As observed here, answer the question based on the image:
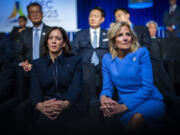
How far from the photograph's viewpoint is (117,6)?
8.36 m

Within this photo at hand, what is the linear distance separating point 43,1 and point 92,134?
6.94 metres

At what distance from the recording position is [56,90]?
1.62 metres

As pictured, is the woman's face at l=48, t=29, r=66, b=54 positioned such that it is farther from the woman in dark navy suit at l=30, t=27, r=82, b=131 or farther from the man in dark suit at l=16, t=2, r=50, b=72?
the man in dark suit at l=16, t=2, r=50, b=72

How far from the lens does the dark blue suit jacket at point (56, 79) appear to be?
1.58 metres

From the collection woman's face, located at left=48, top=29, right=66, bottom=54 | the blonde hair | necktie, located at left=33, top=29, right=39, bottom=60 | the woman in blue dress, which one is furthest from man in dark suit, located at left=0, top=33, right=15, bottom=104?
necktie, located at left=33, top=29, right=39, bottom=60

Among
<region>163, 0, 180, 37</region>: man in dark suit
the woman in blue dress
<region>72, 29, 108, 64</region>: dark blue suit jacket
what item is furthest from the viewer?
<region>163, 0, 180, 37</region>: man in dark suit

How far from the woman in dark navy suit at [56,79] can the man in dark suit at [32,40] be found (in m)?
0.93

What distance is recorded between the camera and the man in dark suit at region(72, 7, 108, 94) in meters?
2.76

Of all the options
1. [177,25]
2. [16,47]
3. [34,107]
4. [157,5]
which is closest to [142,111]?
[34,107]

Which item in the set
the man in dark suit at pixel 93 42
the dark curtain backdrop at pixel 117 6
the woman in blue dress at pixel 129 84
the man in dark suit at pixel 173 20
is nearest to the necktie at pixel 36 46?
the man in dark suit at pixel 93 42

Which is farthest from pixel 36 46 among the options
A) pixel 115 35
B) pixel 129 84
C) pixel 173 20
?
pixel 173 20

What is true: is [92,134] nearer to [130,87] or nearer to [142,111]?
[142,111]

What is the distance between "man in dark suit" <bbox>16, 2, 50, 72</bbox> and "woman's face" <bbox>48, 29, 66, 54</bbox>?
92 centimetres

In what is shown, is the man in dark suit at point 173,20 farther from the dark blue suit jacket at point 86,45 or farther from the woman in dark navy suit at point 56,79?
the woman in dark navy suit at point 56,79
